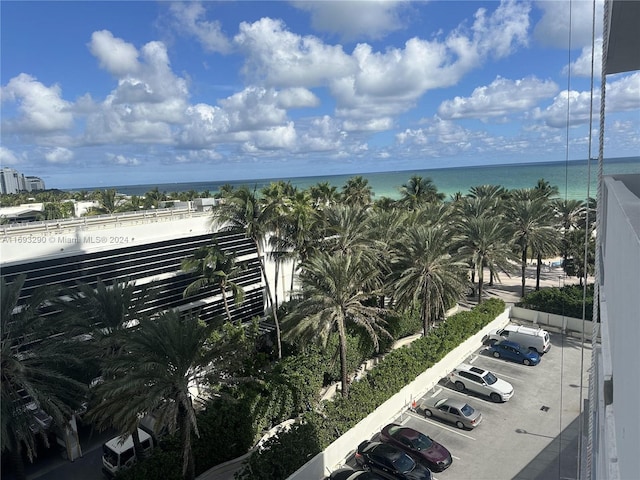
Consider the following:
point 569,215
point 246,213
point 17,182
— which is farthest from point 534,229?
point 17,182

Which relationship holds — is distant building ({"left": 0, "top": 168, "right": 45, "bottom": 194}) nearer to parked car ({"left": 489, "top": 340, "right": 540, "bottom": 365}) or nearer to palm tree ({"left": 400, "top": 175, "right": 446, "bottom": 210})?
palm tree ({"left": 400, "top": 175, "right": 446, "bottom": 210})

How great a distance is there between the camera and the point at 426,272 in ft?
63.6

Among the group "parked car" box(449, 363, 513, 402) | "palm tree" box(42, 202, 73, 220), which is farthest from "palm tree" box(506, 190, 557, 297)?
"palm tree" box(42, 202, 73, 220)

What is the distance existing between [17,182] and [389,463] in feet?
525

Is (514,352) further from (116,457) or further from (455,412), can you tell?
(116,457)

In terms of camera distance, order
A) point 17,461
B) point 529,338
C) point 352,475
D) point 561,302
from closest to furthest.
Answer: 1. point 17,461
2. point 352,475
3. point 529,338
4. point 561,302

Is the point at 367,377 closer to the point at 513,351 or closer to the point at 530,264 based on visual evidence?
the point at 513,351

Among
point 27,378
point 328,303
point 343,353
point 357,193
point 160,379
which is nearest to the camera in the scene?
point 160,379

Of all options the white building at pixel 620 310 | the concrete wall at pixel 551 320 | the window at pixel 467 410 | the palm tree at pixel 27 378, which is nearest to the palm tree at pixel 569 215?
the concrete wall at pixel 551 320

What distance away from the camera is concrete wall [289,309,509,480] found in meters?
12.6

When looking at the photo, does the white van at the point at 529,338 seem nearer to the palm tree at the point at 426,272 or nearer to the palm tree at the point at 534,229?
the palm tree at the point at 426,272

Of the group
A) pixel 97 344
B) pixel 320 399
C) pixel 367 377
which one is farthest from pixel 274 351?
pixel 97 344

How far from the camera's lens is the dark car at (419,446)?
13.0 m

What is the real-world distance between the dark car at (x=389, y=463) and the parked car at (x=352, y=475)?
0.60m
